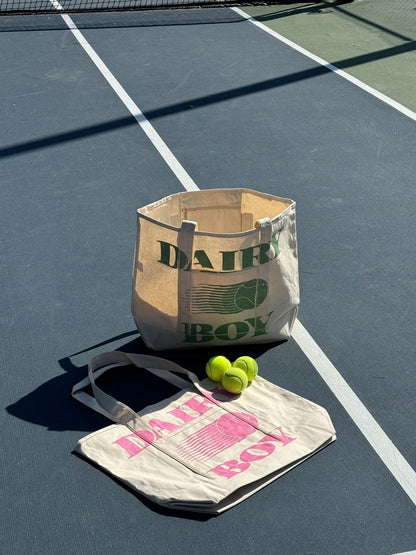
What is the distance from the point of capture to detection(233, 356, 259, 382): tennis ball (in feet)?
14.2

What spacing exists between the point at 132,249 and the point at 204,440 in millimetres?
2088

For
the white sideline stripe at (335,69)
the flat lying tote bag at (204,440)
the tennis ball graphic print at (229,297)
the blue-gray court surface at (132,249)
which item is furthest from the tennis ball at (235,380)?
the white sideline stripe at (335,69)

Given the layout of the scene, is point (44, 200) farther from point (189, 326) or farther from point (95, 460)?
point (95, 460)

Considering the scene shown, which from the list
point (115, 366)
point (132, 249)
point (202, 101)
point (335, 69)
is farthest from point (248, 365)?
point (335, 69)

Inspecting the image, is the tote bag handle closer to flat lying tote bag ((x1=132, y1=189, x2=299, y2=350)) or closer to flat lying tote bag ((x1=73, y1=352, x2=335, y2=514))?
flat lying tote bag ((x1=73, y1=352, x2=335, y2=514))

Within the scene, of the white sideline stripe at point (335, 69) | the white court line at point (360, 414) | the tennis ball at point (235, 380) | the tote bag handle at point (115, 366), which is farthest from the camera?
the white sideline stripe at point (335, 69)

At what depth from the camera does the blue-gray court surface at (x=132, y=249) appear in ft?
11.7

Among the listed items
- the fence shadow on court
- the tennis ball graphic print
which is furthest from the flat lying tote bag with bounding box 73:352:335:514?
the fence shadow on court

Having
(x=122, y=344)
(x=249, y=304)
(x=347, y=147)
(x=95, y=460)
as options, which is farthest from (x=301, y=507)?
(x=347, y=147)

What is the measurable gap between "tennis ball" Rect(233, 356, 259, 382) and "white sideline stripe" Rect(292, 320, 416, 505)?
41cm

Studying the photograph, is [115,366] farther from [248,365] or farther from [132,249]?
[132,249]

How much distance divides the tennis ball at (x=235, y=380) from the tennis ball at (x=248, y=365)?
0.20ft

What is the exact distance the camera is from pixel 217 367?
4363mm

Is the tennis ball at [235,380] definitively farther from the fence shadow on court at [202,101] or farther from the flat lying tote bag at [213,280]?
the fence shadow on court at [202,101]
